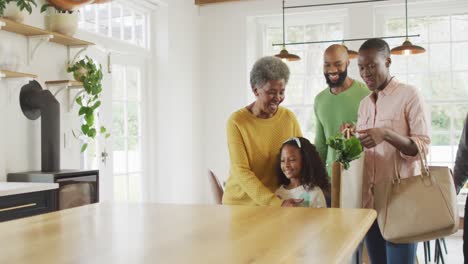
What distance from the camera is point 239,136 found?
7.36 ft

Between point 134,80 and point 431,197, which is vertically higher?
point 134,80

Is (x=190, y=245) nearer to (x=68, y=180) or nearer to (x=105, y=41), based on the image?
(x=68, y=180)

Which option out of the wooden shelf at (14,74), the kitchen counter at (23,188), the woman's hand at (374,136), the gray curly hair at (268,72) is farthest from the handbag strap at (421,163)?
the wooden shelf at (14,74)

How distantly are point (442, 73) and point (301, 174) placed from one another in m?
4.76

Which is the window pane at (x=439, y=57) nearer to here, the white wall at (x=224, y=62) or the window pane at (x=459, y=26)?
the window pane at (x=459, y=26)

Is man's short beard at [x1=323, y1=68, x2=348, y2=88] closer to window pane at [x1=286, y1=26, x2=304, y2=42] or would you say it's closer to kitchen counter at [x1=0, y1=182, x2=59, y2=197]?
kitchen counter at [x1=0, y1=182, x2=59, y2=197]

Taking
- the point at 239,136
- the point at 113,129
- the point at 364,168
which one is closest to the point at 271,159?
the point at 239,136

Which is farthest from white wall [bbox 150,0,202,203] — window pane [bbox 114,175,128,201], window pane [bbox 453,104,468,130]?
window pane [bbox 453,104,468,130]

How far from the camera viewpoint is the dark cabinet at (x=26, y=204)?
124 inches

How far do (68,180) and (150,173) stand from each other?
2.43 meters

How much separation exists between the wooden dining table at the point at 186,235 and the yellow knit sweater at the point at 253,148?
515 millimetres

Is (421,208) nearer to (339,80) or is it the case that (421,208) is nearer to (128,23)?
(339,80)

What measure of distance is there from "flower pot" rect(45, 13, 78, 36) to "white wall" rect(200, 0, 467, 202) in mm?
2885

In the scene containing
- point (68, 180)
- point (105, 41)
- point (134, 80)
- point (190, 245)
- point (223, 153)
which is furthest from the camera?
point (223, 153)
